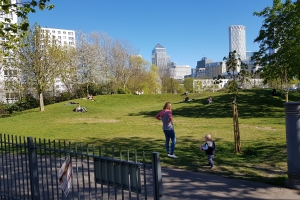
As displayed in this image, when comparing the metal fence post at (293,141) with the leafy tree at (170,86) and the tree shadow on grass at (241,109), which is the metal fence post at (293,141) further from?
the leafy tree at (170,86)

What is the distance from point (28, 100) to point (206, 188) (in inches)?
1409

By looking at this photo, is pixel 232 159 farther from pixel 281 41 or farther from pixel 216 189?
pixel 281 41

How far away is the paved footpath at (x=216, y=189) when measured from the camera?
5574mm

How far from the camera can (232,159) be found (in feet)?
28.8

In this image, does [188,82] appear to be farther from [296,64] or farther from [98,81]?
[296,64]

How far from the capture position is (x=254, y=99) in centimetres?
3234

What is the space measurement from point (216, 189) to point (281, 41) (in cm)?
2107

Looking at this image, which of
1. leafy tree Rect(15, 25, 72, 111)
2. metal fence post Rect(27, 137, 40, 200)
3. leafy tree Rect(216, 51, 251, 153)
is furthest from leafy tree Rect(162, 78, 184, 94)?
metal fence post Rect(27, 137, 40, 200)

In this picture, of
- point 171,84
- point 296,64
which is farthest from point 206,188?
point 171,84

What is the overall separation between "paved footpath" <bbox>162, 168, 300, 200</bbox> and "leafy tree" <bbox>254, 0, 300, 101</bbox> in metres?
17.2

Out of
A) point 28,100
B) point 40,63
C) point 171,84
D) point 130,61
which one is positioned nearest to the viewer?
point 40,63

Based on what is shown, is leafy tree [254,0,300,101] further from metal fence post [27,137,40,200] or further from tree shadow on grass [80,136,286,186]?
metal fence post [27,137,40,200]

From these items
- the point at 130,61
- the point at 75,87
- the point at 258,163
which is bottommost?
the point at 258,163

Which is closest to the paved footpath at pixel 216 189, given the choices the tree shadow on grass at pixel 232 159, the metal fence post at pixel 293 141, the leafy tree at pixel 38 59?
the metal fence post at pixel 293 141
